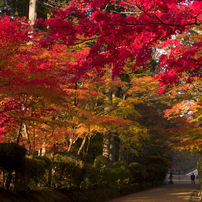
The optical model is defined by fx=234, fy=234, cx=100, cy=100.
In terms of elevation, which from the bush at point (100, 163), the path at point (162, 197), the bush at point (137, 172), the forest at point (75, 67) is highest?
the forest at point (75, 67)

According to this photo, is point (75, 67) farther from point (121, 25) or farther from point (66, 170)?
point (121, 25)

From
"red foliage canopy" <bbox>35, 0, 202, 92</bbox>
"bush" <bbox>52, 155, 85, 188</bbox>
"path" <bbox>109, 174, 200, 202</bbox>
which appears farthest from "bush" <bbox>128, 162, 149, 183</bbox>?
"red foliage canopy" <bbox>35, 0, 202, 92</bbox>

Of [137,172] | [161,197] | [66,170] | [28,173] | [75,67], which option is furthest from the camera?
[137,172]

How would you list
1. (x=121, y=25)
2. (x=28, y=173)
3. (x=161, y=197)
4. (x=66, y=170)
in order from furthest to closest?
(x=161, y=197) → (x=66, y=170) → (x=28, y=173) → (x=121, y=25)

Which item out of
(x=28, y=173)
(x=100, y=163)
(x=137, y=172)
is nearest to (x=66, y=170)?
(x=28, y=173)

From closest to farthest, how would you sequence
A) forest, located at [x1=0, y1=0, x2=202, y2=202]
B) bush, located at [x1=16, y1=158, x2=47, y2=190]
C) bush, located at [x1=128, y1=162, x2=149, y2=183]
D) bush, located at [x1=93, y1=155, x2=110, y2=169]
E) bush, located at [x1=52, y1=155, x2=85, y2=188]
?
forest, located at [x1=0, y1=0, x2=202, y2=202], bush, located at [x1=16, y1=158, x2=47, y2=190], bush, located at [x1=52, y1=155, x2=85, y2=188], bush, located at [x1=93, y1=155, x2=110, y2=169], bush, located at [x1=128, y1=162, x2=149, y2=183]

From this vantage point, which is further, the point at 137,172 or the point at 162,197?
the point at 137,172

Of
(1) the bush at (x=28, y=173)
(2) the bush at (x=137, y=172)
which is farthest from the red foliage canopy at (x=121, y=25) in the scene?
(2) the bush at (x=137, y=172)

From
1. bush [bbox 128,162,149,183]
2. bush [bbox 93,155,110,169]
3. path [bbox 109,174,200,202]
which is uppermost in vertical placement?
bush [bbox 93,155,110,169]

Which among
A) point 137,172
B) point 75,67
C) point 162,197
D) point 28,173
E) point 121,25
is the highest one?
point 75,67

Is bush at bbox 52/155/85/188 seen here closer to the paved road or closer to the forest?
the forest

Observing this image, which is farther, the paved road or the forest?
the paved road

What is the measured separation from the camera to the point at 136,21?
5129 mm

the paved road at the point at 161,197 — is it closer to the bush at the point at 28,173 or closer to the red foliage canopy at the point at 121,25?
the bush at the point at 28,173
